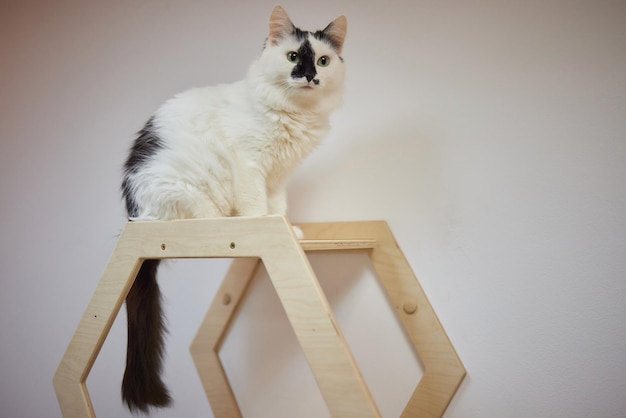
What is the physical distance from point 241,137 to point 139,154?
0.71ft

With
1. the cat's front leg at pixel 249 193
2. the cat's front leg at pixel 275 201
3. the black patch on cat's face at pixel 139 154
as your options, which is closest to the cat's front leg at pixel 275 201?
the cat's front leg at pixel 275 201

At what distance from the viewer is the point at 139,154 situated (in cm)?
90

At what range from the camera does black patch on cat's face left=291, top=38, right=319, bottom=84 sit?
0.85m

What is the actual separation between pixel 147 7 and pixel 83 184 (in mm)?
596

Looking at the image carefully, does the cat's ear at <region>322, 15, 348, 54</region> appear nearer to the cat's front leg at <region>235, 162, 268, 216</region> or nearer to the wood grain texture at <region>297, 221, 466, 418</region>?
the cat's front leg at <region>235, 162, 268, 216</region>

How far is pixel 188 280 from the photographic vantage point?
4.49 ft

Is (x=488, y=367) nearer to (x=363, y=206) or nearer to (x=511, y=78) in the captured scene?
(x=363, y=206)

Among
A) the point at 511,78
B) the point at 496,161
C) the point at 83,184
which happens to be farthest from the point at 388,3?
the point at 83,184

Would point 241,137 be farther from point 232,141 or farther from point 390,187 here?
point 390,187

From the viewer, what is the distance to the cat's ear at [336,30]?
923 mm

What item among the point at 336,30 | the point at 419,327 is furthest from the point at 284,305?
the point at 336,30

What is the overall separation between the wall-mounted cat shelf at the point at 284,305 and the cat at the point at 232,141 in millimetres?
75

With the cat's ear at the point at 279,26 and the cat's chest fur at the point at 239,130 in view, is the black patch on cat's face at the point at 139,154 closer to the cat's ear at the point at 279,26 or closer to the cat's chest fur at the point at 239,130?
the cat's chest fur at the point at 239,130

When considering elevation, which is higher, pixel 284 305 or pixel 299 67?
pixel 299 67
